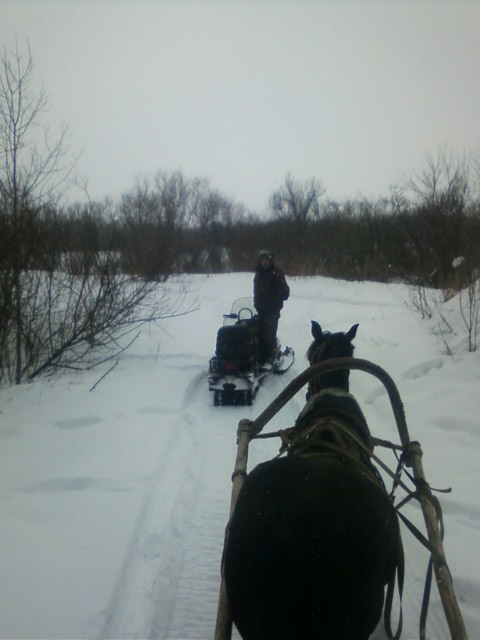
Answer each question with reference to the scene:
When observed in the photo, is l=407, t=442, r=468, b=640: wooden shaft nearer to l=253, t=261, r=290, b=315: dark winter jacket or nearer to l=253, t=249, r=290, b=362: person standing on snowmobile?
l=253, t=249, r=290, b=362: person standing on snowmobile

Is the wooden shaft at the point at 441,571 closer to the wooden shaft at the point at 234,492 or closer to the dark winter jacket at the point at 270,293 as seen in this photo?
the wooden shaft at the point at 234,492

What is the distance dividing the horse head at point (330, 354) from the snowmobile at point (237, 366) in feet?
7.23

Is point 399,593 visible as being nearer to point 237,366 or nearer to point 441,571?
point 441,571

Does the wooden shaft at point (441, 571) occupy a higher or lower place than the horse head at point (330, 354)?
lower

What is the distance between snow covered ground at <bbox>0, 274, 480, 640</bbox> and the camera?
2631mm

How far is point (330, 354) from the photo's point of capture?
3.90 meters

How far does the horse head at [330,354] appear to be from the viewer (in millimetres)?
3697

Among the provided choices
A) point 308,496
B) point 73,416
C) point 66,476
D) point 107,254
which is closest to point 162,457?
point 66,476

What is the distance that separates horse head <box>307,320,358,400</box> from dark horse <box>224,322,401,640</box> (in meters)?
1.79

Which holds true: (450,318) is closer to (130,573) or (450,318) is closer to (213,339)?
(213,339)

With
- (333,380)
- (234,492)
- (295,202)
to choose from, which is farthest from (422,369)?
(295,202)

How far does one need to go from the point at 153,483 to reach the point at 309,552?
8.90ft

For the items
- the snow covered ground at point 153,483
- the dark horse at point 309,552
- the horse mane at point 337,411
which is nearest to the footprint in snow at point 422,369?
the snow covered ground at point 153,483

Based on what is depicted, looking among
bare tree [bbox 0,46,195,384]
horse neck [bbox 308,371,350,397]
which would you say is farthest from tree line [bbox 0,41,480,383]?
horse neck [bbox 308,371,350,397]
